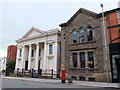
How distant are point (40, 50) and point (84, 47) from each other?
15312 millimetres

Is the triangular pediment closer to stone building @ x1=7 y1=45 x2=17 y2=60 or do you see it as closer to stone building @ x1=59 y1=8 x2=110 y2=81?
stone building @ x1=59 y1=8 x2=110 y2=81

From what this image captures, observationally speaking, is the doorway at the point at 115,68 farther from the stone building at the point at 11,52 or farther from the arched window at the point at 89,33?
the stone building at the point at 11,52

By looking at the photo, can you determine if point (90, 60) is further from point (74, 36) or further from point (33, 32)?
point (33, 32)

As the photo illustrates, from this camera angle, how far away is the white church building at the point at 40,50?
1091 inches

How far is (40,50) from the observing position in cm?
3319

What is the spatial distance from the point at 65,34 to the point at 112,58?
30.9 feet

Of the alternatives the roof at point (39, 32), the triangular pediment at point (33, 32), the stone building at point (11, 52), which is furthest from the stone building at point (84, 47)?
the stone building at point (11, 52)

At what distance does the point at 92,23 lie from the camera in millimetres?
20641

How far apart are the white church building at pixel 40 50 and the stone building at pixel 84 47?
14.7 ft

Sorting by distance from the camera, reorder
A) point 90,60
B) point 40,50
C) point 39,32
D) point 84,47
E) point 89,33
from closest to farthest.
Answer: point 90,60 → point 84,47 → point 89,33 → point 39,32 → point 40,50

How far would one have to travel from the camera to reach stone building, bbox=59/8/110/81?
1895cm

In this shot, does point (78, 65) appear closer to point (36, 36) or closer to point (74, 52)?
point (74, 52)

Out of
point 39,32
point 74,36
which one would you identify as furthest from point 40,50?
point 74,36

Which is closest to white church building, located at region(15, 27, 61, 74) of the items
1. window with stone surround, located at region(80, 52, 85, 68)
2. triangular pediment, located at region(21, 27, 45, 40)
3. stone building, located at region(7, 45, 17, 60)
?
triangular pediment, located at region(21, 27, 45, 40)
